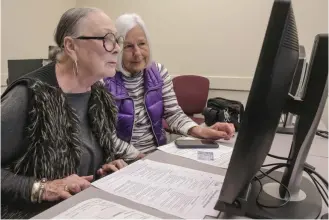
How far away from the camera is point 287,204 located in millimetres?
693

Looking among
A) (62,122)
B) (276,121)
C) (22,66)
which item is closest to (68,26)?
(62,122)

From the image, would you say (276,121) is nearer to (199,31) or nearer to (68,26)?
(68,26)

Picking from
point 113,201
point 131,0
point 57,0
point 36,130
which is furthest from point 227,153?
point 57,0

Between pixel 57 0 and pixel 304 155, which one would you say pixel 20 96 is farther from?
pixel 57 0

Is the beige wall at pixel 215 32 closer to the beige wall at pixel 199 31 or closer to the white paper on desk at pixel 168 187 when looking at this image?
the beige wall at pixel 199 31

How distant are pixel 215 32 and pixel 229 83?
56 centimetres

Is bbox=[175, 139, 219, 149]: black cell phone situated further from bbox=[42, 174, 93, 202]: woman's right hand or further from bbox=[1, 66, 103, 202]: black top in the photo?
bbox=[1, 66, 103, 202]: black top

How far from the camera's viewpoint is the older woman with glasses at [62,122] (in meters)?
0.95

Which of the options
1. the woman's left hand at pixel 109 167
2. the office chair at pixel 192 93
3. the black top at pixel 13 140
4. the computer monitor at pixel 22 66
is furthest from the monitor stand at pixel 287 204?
the office chair at pixel 192 93

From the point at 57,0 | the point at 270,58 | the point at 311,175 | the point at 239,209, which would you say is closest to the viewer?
the point at 270,58

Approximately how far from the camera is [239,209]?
650 millimetres

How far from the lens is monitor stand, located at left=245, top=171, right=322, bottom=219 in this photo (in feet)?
2.13

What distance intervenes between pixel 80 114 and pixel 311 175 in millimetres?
863

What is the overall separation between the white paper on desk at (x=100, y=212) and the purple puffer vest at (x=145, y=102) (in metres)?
0.86
